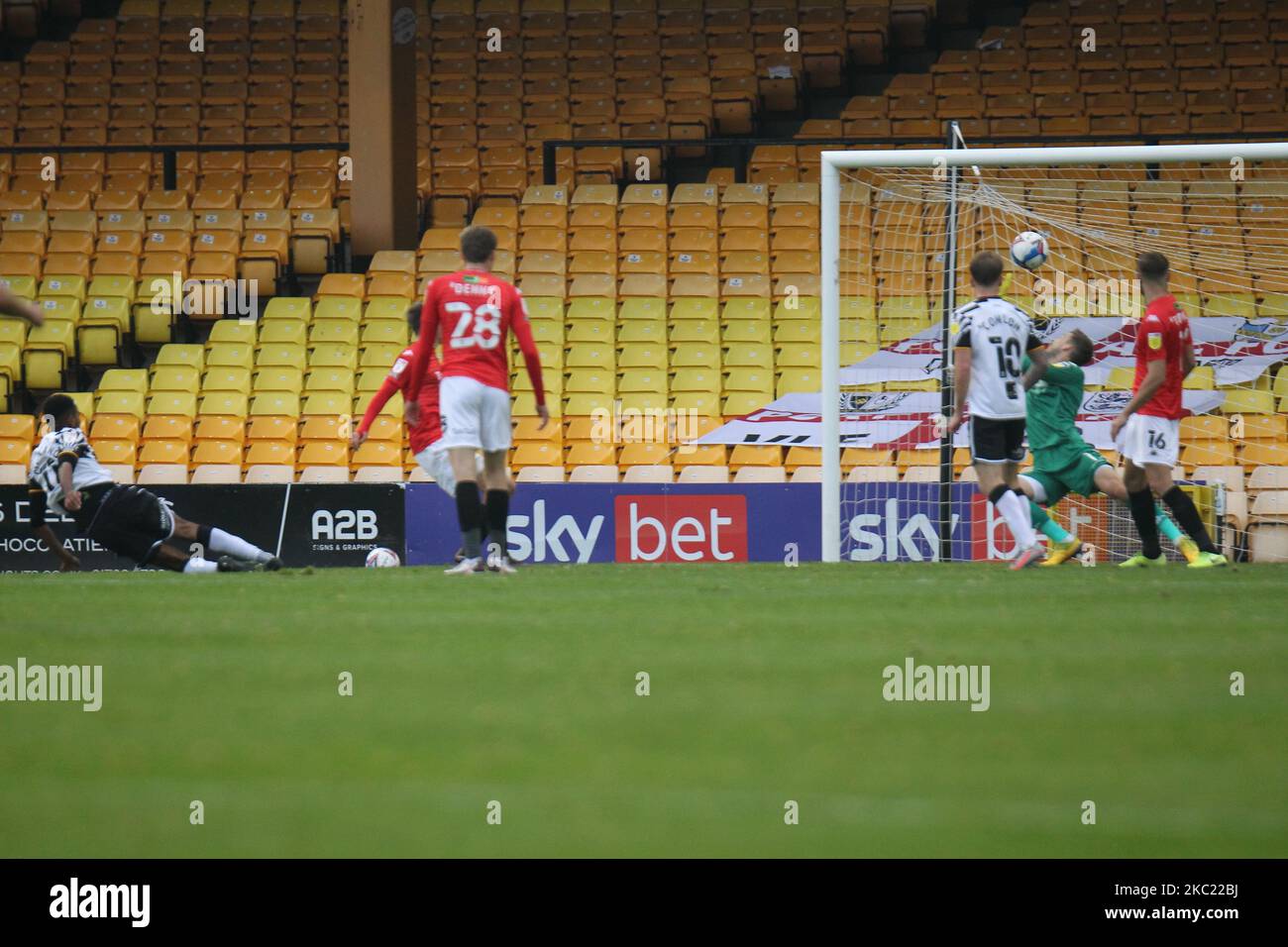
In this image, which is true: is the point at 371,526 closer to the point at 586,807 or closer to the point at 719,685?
the point at 719,685

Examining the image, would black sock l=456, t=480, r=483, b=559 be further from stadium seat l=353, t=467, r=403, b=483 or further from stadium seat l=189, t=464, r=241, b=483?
stadium seat l=189, t=464, r=241, b=483

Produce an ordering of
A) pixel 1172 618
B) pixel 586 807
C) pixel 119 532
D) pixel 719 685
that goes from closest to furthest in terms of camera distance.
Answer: pixel 586 807, pixel 719 685, pixel 1172 618, pixel 119 532

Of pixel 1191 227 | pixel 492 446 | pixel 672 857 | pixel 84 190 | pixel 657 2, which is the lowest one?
pixel 672 857

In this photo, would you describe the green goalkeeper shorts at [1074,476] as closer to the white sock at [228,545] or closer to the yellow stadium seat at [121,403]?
the white sock at [228,545]

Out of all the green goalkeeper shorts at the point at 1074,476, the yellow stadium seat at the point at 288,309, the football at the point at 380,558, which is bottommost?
the football at the point at 380,558

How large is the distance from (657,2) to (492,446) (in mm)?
16746

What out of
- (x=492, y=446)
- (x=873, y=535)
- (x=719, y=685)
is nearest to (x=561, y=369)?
(x=873, y=535)

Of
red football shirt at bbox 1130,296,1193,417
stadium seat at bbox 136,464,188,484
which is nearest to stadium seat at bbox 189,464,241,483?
stadium seat at bbox 136,464,188,484

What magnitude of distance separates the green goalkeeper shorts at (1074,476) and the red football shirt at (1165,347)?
766mm

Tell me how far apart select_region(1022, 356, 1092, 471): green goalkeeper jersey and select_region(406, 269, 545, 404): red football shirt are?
3.60 metres

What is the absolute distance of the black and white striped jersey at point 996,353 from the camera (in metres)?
9.69

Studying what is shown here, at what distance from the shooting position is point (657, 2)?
24312mm

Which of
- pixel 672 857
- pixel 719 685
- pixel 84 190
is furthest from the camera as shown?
pixel 84 190
